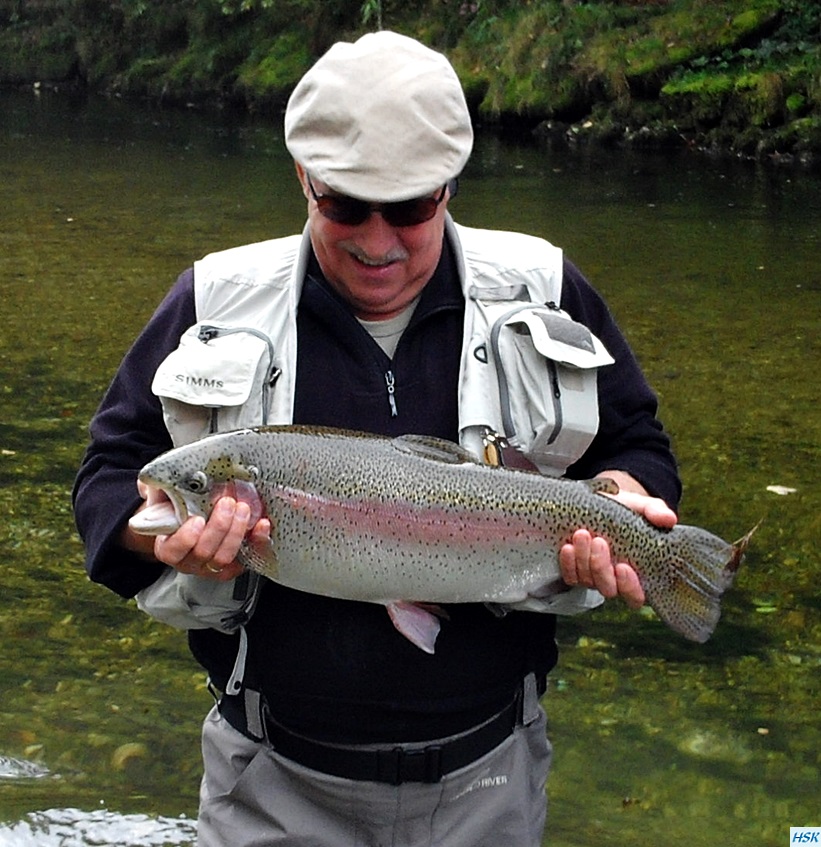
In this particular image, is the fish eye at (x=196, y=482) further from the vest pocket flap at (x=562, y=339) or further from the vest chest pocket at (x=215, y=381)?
the vest pocket flap at (x=562, y=339)

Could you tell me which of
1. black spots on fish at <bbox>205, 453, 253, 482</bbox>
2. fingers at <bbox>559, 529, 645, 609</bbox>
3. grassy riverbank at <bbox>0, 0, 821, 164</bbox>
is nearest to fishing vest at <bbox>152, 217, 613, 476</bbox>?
black spots on fish at <bbox>205, 453, 253, 482</bbox>

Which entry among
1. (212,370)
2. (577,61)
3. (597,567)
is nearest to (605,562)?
(597,567)

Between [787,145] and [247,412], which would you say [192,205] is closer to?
[787,145]

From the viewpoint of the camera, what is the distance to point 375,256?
2555 mm

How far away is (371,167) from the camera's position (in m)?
2.48

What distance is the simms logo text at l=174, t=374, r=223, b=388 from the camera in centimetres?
250

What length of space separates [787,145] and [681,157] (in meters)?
1.52

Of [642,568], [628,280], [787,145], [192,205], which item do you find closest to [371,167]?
[642,568]

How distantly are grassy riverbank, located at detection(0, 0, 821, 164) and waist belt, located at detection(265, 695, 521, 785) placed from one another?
16.7 metres

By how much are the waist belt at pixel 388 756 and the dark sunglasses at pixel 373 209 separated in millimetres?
911

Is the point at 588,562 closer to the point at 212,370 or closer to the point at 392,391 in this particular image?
the point at 392,391

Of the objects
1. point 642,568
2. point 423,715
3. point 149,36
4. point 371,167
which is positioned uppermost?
point 371,167

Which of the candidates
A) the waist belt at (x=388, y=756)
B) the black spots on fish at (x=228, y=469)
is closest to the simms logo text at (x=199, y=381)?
the black spots on fish at (x=228, y=469)

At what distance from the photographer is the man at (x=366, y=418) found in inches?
99.7
